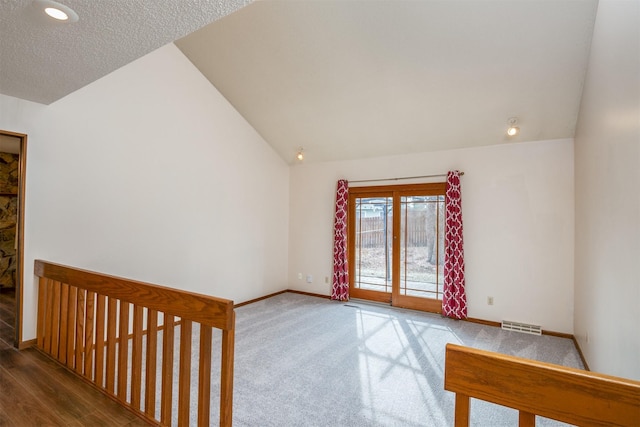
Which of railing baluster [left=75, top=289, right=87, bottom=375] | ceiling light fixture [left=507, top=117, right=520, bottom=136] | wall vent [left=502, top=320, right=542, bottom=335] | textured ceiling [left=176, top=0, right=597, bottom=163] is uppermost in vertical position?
textured ceiling [left=176, top=0, right=597, bottom=163]

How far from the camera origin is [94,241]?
9.89 feet

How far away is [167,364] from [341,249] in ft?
11.8

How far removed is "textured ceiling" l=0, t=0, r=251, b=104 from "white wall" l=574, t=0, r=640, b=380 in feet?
7.00

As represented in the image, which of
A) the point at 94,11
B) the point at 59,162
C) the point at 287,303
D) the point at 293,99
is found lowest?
the point at 287,303

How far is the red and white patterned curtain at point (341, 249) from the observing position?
5.05 m

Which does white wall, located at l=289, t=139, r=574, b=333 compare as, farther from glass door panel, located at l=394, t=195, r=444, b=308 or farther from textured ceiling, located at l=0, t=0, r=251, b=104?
textured ceiling, located at l=0, t=0, r=251, b=104

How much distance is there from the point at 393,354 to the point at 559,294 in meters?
2.27

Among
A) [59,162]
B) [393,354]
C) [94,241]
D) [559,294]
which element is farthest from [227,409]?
[559,294]

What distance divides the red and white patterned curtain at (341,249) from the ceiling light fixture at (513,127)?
2.38 metres

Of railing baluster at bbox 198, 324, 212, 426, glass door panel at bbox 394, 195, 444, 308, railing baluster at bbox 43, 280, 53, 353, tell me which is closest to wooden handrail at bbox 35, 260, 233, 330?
railing baluster at bbox 198, 324, 212, 426

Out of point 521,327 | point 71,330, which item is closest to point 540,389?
point 71,330

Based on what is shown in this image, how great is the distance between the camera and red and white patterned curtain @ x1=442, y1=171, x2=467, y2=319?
414 cm

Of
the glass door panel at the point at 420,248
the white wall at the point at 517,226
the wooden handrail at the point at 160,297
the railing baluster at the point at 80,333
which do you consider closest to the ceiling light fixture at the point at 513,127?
the white wall at the point at 517,226

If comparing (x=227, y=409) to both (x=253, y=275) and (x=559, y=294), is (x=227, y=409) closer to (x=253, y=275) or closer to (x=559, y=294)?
(x=253, y=275)
